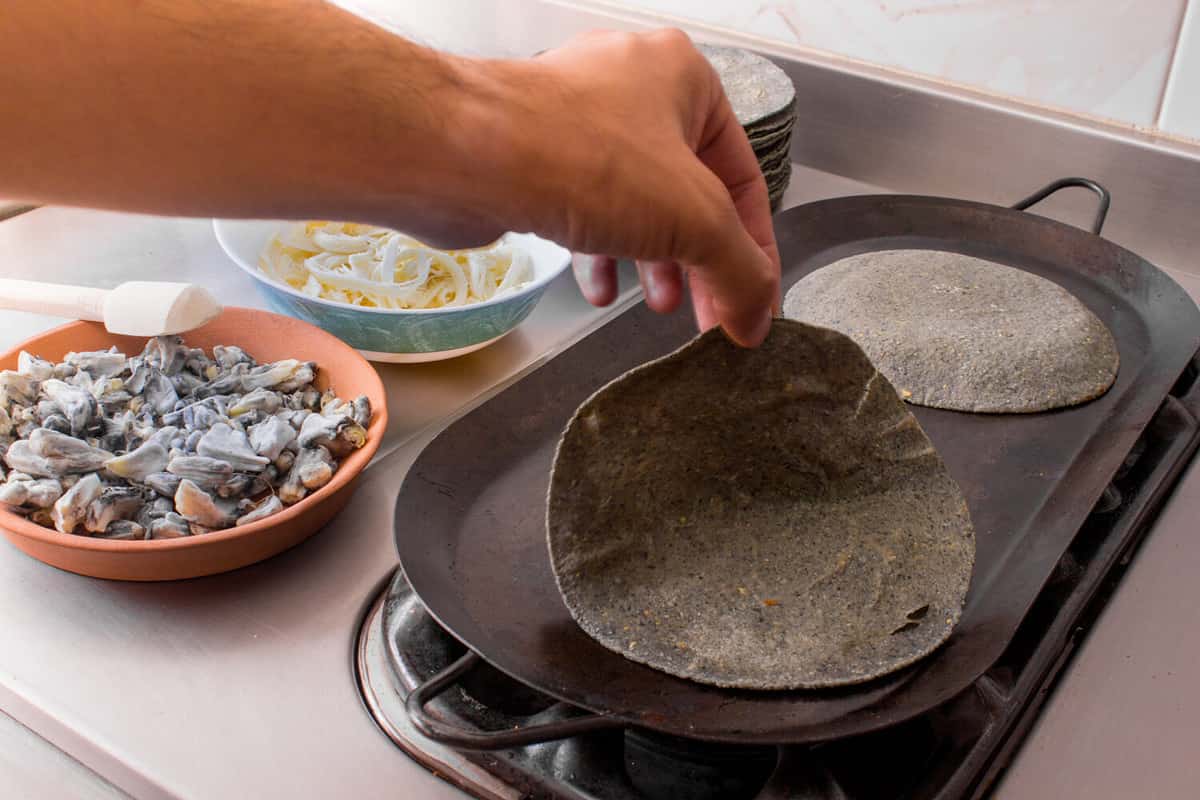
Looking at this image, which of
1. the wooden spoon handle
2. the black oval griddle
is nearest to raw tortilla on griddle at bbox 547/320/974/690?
the black oval griddle

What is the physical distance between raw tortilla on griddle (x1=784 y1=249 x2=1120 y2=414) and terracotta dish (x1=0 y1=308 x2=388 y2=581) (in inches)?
16.5

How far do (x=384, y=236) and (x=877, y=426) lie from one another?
19.6 inches

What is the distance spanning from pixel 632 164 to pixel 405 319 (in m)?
0.40

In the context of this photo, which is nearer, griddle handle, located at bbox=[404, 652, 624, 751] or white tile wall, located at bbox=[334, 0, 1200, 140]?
griddle handle, located at bbox=[404, 652, 624, 751]

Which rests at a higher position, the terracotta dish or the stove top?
the terracotta dish

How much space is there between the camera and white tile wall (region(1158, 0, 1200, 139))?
1031 millimetres

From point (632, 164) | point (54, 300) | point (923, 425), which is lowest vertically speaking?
point (923, 425)

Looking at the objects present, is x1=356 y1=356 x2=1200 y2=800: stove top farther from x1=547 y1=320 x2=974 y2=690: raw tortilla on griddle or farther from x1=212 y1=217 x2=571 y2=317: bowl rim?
x1=212 y1=217 x2=571 y2=317: bowl rim

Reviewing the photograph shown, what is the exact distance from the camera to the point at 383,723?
63 centimetres

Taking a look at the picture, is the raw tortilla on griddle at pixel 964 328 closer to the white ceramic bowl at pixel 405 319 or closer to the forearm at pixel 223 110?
the white ceramic bowl at pixel 405 319

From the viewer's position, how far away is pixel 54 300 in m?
0.86

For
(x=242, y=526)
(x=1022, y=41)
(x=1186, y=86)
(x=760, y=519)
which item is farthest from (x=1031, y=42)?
(x=242, y=526)

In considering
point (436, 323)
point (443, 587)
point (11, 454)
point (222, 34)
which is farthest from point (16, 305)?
point (222, 34)

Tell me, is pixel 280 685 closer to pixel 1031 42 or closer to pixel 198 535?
pixel 198 535
